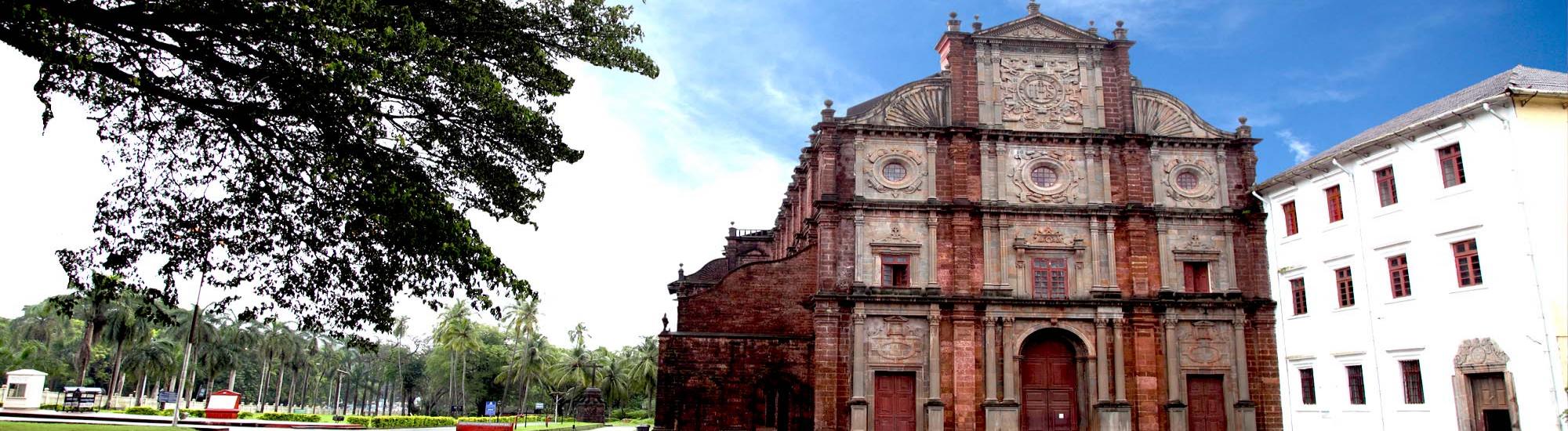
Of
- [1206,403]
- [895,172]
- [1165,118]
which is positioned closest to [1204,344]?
[1206,403]

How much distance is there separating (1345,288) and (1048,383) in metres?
7.42

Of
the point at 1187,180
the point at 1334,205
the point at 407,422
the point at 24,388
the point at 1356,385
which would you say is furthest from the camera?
the point at 24,388

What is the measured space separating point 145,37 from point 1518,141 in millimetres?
22996

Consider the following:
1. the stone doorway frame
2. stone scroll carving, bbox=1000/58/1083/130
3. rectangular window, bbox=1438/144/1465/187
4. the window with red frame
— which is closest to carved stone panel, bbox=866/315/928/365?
stone scroll carving, bbox=1000/58/1083/130

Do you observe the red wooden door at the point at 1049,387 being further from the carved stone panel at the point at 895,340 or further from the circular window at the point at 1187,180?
the circular window at the point at 1187,180

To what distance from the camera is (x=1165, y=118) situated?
2836 cm

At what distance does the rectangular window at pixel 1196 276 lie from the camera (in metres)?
27.3

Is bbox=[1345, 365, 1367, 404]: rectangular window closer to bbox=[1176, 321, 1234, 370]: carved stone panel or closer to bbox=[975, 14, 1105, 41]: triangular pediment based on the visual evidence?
bbox=[1176, 321, 1234, 370]: carved stone panel

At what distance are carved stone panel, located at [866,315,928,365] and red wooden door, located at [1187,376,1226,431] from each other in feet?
23.8

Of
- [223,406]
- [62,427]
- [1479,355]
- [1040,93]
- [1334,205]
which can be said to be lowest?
[62,427]

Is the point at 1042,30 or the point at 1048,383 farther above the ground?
the point at 1042,30

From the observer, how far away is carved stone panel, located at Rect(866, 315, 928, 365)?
2573cm

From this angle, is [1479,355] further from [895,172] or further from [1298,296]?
[895,172]

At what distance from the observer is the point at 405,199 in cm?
1128
